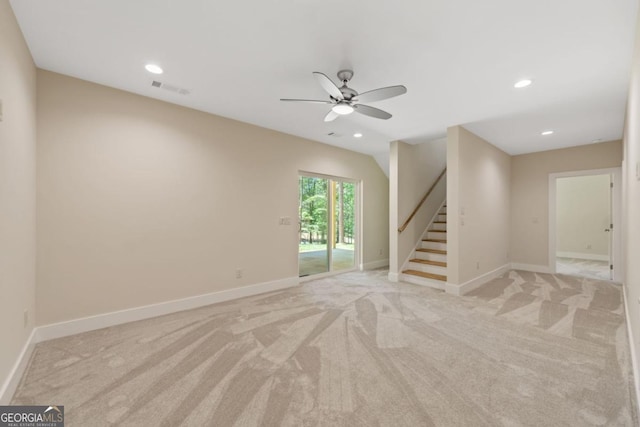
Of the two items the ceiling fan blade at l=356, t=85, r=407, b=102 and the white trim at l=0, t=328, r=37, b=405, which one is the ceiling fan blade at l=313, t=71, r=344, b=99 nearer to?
the ceiling fan blade at l=356, t=85, r=407, b=102

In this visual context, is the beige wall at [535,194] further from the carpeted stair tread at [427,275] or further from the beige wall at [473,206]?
the carpeted stair tread at [427,275]

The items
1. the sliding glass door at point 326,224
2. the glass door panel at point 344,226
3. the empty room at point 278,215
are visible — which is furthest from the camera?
the glass door panel at point 344,226

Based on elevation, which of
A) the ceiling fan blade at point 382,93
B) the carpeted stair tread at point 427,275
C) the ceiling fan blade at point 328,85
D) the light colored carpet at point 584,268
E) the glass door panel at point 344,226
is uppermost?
the ceiling fan blade at point 328,85

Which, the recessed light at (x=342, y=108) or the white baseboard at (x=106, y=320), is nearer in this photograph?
the white baseboard at (x=106, y=320)

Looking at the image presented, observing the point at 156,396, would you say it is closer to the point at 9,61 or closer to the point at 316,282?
the point at 9,61

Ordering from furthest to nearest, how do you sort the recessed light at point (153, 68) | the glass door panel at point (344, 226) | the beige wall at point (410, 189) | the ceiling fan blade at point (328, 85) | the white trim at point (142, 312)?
the glass door panel at point (344, 226) < the beige wall at point (410, 189) < the white trim at point (142, 312) < the recessed light at point (153, 68) < the ceiling fan blade at point (328, 85)

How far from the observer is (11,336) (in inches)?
76.2

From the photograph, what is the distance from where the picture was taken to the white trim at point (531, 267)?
580 centimetres

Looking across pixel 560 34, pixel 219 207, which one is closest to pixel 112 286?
pixel 219 207

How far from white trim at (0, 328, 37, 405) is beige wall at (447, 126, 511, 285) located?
194 inches

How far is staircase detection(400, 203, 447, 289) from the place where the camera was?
4.76m

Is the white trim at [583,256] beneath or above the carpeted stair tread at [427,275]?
beneath

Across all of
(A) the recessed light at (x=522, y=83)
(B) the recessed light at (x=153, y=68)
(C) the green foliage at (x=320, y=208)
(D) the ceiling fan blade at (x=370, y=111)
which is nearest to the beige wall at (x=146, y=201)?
(C) the green foliage at (x=320, y=208)

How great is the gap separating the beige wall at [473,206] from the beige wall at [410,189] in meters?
0.98
